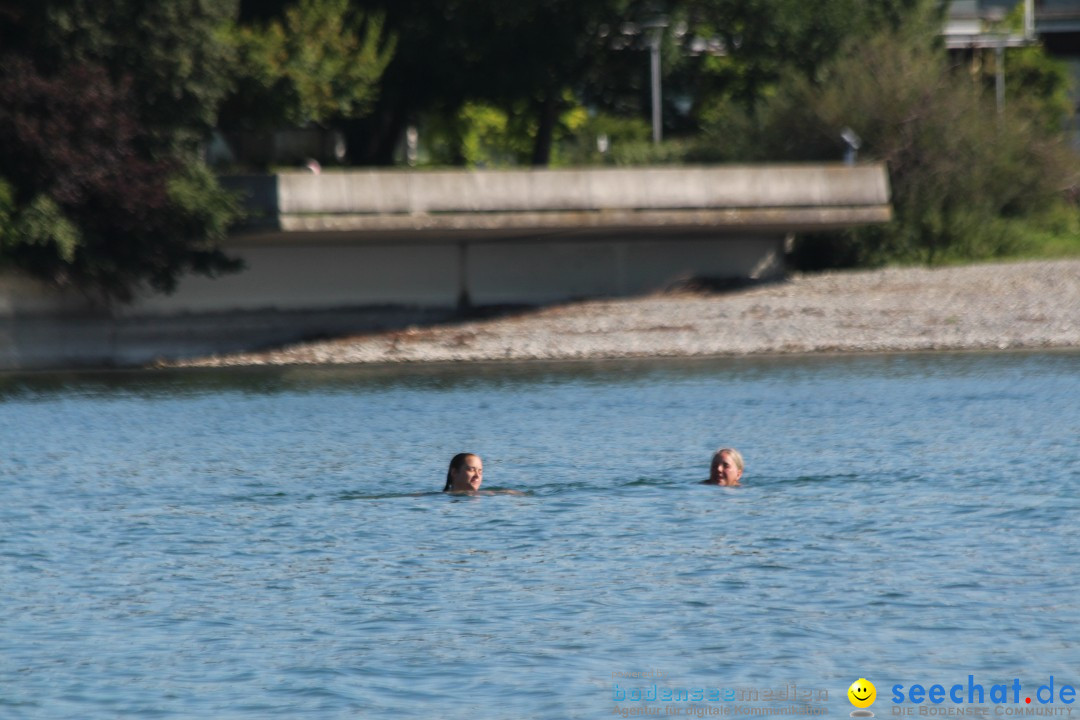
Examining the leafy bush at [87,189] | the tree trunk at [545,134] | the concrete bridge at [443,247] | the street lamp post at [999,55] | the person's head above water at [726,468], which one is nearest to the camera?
the person's head above water at [726,468]

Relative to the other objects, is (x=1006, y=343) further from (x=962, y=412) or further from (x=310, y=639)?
(x=310, y=639)

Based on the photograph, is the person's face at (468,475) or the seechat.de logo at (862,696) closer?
the seechat.de logo at (862,696)

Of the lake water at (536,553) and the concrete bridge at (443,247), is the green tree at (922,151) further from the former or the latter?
the lake water at (536,553)

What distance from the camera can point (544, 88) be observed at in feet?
165

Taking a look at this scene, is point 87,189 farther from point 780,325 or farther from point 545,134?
point 545,134

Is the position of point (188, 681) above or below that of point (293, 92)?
below

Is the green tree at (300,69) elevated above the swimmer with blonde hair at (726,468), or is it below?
above

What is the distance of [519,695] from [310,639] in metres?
2.22

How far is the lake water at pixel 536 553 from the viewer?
A: 1158cm

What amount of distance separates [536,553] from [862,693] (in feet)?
18.5

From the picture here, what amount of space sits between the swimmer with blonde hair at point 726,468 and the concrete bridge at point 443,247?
57.1 ft

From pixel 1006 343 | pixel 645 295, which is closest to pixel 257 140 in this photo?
pixel 645 295

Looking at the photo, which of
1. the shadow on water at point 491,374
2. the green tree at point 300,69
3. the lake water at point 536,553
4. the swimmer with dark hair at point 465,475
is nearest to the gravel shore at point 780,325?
the shadow on water at point 491,374

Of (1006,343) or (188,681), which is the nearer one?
(188,681)
